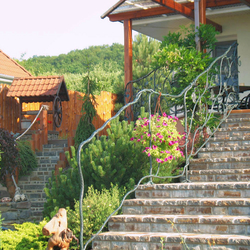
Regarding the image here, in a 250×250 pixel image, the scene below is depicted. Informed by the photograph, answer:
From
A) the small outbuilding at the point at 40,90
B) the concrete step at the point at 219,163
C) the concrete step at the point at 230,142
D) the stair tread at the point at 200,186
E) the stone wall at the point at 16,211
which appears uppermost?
the small outbuilding at the point at 40,90

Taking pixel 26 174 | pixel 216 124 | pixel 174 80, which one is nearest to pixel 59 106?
pixel 26 174

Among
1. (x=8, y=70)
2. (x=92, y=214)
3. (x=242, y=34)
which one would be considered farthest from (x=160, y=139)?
(x=8, y=70)

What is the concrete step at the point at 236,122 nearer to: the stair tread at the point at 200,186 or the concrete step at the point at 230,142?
the concrete step at the point at 230,142

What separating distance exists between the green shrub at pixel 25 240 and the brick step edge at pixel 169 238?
93cm

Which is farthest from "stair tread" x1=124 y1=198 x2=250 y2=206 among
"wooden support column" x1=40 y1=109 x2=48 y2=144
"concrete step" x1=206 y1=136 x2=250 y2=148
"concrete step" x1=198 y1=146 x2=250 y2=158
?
"wooden support column" x1=40 y1=109 x2=48 y2=144

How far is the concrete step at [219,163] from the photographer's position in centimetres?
625

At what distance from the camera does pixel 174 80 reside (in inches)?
343

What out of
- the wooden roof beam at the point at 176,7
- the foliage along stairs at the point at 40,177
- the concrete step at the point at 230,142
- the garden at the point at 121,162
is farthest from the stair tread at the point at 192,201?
the wooden roof beam at the point at 176,7

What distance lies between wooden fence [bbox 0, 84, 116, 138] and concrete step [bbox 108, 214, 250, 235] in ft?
24.3

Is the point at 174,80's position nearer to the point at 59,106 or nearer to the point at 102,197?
the point at 102,197

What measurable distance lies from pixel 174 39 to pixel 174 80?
1.00 m

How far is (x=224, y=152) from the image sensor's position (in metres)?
6.81

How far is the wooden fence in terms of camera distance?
12.6m

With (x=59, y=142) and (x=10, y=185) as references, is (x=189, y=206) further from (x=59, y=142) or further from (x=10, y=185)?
(x=59, y=142)
